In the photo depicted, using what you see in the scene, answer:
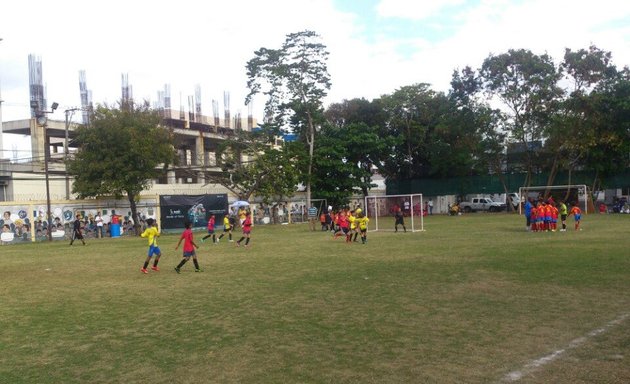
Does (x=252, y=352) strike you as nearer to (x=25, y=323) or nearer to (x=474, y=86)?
(x=25, y=323)

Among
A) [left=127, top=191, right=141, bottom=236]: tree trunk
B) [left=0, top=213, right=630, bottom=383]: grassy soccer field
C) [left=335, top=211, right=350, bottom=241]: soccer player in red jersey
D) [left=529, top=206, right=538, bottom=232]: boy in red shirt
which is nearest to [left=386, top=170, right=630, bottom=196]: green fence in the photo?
[left=529, top=206, right=538, bottom=232]: boy in red shirt

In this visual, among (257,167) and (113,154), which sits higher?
(113,154)

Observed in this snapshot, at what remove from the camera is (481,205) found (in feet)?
192

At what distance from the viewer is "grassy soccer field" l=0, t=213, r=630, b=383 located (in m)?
6.39

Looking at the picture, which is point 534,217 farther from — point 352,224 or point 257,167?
point 257,167

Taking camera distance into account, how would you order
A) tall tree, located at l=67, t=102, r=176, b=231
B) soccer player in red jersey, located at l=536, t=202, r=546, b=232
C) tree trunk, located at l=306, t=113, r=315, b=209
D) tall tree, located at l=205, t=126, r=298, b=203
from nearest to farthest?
soccer player in red jersey, located at l=536, t=202, r=546, b=232, tall tree, located at l=67, t=102, r=176, b=231, tall tree, located at l=205, t=126, r=298, b=203, tree trunk, located at l=306, t=113, r=315, b=209

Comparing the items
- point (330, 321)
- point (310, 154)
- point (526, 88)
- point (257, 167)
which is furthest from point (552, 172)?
point (330, 321)

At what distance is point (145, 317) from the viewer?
31.7ft

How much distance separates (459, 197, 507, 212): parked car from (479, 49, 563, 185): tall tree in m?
7.85

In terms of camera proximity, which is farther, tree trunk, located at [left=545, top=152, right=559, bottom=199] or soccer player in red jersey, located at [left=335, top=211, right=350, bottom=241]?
tree trunk, located at [left=545, top=152, right=559, bottom=199]

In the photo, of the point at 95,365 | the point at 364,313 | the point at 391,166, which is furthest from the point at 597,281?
the point at 391,166

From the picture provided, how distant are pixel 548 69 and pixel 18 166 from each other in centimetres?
4434

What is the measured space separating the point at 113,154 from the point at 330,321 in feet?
95.5

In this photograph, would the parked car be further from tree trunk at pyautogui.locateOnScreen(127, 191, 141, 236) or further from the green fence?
tree trunk at pyautogui.locateOnScreen(127, 191, 141, 236)
